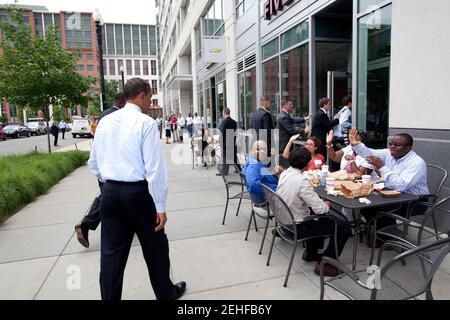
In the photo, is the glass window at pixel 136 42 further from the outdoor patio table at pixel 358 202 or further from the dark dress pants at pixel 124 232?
the dark dress pants at pixel 124 232

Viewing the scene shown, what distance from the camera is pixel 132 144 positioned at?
2.46 metres

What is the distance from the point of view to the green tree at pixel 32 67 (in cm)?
1034

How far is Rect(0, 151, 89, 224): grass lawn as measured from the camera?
6047mm

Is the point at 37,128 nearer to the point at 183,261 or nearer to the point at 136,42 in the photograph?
the point at 183,261

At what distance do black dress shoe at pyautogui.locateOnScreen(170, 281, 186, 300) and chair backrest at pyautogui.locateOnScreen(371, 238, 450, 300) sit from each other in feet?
5.71

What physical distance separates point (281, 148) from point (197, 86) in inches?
630

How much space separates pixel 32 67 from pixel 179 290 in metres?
9.88

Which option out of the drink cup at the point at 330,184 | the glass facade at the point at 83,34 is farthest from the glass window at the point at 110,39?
the drink cup at the point at 330,184

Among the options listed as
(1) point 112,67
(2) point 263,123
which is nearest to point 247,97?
(2) point 263,123

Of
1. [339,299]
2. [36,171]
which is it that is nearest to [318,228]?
[339,299]

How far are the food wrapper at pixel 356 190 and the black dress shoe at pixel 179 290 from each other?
186 centimetres

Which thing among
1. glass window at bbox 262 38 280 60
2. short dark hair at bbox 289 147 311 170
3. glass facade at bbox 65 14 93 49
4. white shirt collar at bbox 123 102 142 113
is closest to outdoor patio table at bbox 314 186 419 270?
short dark hair at bbox 289 147 311 170

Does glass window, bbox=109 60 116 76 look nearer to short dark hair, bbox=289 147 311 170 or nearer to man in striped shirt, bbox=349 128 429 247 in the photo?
man in striped shirt, bbox=349 128 429 247
